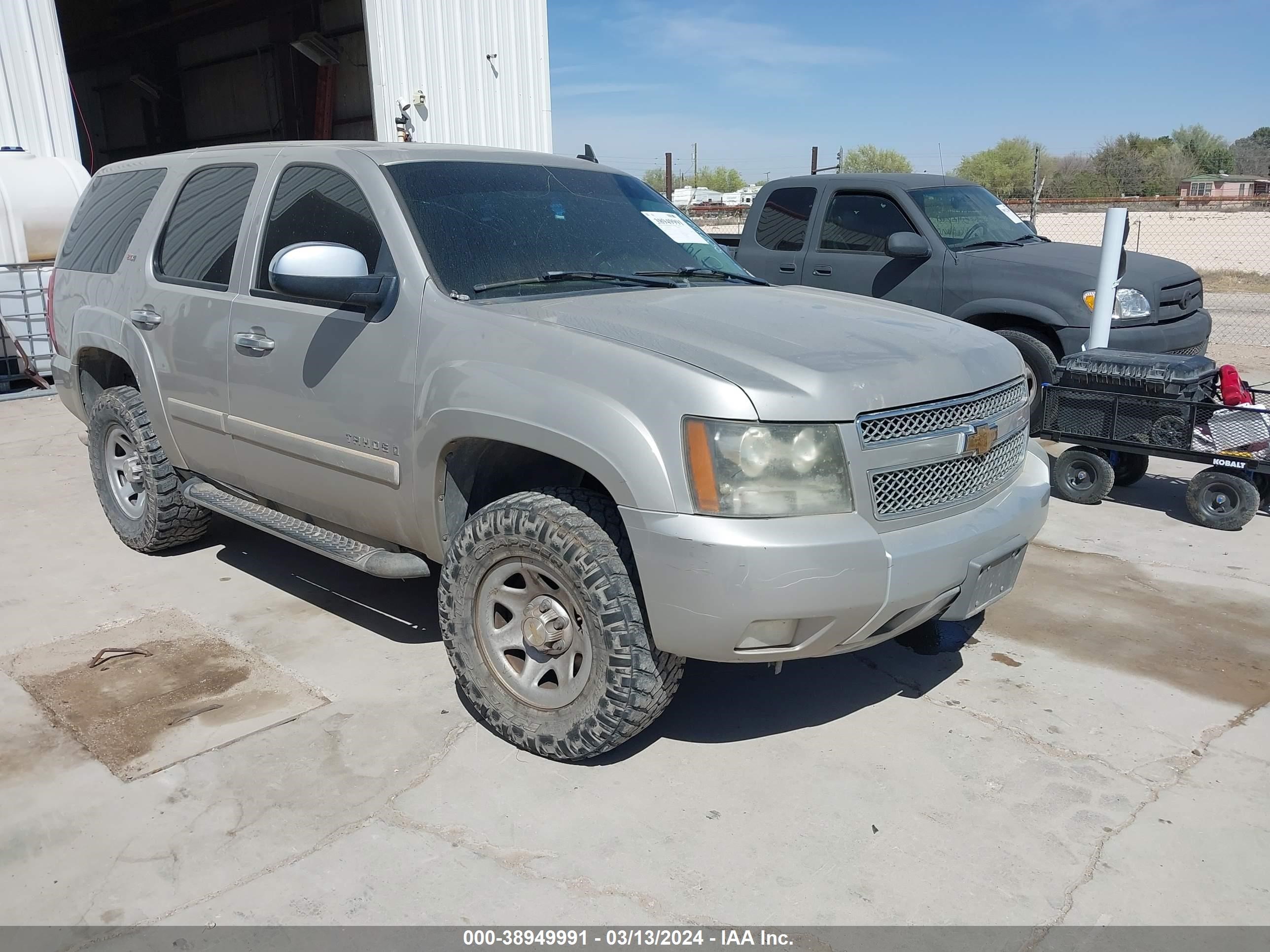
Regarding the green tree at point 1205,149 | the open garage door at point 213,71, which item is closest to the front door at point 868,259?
the open garage door at point 213,71

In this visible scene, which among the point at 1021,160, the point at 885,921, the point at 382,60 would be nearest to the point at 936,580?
the point at 885,921

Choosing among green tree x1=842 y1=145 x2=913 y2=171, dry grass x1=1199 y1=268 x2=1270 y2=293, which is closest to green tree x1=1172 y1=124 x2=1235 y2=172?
green tree x1=842 y1=145 x2=913 y2=171

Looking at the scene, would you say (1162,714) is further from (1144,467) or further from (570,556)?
(1144,467)

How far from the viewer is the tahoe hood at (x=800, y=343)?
2.88m

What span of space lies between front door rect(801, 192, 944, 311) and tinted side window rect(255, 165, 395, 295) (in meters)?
4.81

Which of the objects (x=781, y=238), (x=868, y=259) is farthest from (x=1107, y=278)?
(x=781, y=238)

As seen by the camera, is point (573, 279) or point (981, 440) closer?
point (981, 440)

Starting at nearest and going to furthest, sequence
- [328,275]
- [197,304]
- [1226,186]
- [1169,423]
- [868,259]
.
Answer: [328,275]
[197,304]
[1169,423]
[868,259]
[1226,186]

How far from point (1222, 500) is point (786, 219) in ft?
13.5

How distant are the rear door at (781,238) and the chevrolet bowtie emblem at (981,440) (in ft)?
16.8

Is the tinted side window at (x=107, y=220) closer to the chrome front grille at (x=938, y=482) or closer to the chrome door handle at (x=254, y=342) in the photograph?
the chrome door handle at (x=254, y=342)

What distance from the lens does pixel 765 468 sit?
283 cm

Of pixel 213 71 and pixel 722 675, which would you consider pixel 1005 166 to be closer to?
pixel 213 71

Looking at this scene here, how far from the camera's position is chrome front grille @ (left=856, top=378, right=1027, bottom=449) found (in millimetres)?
2963
